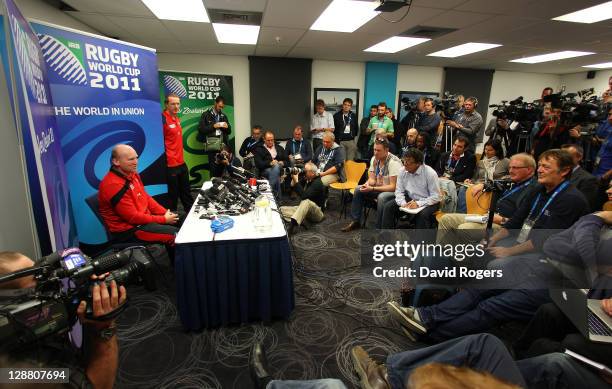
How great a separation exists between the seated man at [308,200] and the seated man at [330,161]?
175 millimetres

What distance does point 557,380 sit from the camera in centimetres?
122

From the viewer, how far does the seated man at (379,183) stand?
362 centimetres

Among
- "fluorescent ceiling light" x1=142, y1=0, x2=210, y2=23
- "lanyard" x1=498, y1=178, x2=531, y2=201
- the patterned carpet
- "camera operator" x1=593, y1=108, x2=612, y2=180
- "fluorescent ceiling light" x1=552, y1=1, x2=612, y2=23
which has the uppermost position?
"fluorescent ceiling light" x1=142, y1=0, x2=210, y2=23

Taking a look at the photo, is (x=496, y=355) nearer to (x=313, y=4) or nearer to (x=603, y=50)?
(x=313, y=4)

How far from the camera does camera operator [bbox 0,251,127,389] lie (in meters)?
0.87

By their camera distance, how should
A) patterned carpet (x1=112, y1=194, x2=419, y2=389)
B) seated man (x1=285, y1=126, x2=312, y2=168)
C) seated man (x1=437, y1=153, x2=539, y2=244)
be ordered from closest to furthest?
1. patterned carpet (x1=112, y1=194, x2=419, y2=389)
2. seated man (x1=437, y1=153, x2=539, y2=244)
3. seated man (x1=285, y1=126, x2=312, y2=168)

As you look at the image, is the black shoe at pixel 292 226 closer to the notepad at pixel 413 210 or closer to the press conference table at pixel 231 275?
the notepad at pixel 413 210

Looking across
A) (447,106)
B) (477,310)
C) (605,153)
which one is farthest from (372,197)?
(605,153)

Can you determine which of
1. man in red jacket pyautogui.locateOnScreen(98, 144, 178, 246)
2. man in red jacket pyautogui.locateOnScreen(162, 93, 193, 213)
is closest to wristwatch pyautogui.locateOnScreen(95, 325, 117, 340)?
man in red jacket pyautogui.locateOnScreen(98, 144, 178, 246)

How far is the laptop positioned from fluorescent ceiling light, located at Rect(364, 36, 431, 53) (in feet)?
13.9

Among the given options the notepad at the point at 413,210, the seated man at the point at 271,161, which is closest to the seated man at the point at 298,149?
the seated man at the point at 271,161

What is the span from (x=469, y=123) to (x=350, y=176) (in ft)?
7.05

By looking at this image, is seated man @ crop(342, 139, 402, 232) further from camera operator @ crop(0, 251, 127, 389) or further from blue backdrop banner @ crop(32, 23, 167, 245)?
camera operator @ crop(0, 251, 127, 389)

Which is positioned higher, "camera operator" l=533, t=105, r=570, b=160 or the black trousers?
"camera operator" l=533, t=105, r=570, b=160
